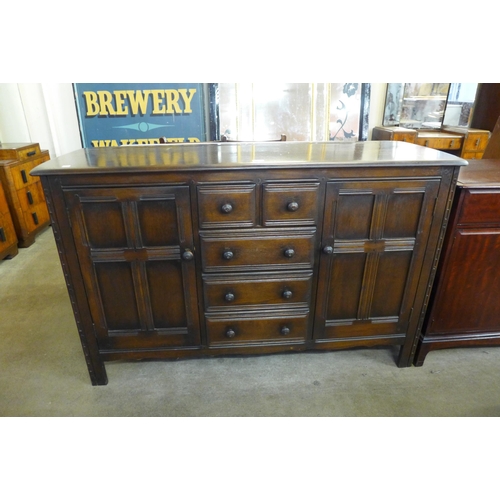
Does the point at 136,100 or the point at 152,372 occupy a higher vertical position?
the point at 136,100

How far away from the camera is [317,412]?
1499mm

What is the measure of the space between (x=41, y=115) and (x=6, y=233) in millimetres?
1667

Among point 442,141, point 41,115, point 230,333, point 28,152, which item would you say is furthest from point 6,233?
point 442,141

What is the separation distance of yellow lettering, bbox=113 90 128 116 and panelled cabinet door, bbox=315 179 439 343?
127 inches

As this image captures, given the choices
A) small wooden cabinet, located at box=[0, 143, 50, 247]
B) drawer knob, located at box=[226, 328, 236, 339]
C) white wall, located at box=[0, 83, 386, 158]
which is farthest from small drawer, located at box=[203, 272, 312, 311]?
white wall, located at box=[0, 83, 386, 158]

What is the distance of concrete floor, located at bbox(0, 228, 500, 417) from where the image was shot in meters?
1.52

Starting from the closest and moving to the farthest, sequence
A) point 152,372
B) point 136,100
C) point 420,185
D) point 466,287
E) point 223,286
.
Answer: point 420,185
point 223,286
point 466,287
point 152,372
point 136,100

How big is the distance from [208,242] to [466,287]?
3.98 feet

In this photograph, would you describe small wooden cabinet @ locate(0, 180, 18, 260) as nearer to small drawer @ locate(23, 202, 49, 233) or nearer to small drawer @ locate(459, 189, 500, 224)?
small drawer @ locate(23, 202, 49, 233)

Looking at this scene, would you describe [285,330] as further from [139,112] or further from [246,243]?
[139,112]

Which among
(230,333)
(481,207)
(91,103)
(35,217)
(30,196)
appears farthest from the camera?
(91,103)

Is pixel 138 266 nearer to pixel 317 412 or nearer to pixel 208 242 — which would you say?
pixel 208 242

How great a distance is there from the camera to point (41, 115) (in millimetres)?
3768
